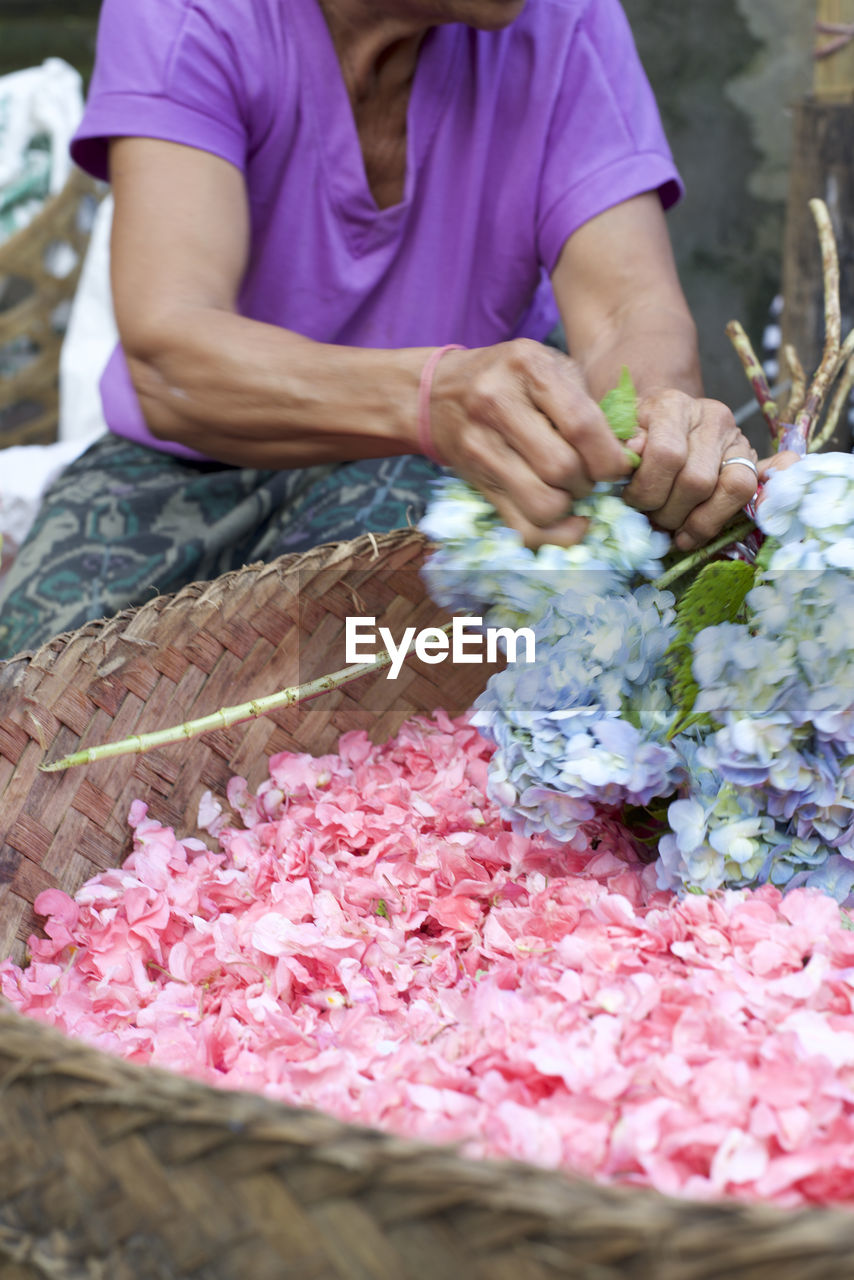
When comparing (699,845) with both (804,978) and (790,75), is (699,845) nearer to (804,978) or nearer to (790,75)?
(804,978)

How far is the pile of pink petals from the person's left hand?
9.0 inches

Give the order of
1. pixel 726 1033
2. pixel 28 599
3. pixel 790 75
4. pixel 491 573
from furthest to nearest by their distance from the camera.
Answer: pixel 790 75
pixel 28 599
pixel 491 573
pixel 726 1033

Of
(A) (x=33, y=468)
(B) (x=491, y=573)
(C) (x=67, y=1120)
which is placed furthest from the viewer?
(A) (x=33, y=468)

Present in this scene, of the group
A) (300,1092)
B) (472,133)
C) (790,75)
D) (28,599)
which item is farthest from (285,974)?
(790,75)

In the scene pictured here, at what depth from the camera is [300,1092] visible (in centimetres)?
60

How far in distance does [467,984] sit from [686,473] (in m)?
0.37

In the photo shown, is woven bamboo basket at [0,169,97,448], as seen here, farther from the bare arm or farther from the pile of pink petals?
the pile of pink petals

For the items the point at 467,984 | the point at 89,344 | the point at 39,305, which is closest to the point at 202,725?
the point at 467,984

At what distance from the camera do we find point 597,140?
4.30 feet

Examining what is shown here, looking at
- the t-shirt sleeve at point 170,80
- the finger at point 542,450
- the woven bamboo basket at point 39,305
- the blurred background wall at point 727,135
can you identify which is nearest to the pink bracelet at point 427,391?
the finger at point 542,450

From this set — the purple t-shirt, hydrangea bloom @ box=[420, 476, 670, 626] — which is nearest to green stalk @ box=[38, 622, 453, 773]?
hydrangea bloom @ box=[420, 476, 670, 626]

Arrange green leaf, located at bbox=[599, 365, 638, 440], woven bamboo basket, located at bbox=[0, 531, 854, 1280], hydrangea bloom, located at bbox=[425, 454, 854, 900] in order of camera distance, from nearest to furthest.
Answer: woven bamboo basket, located at bbox=[0, 531, 854, 1280] → hydrangea bloom, located at bbox=[425, 454, 854, 900] → green leaf, located at bbox=[599, 365, 638, 440]

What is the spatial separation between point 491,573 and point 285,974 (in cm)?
30

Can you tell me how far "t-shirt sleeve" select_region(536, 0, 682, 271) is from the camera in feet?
4.25
